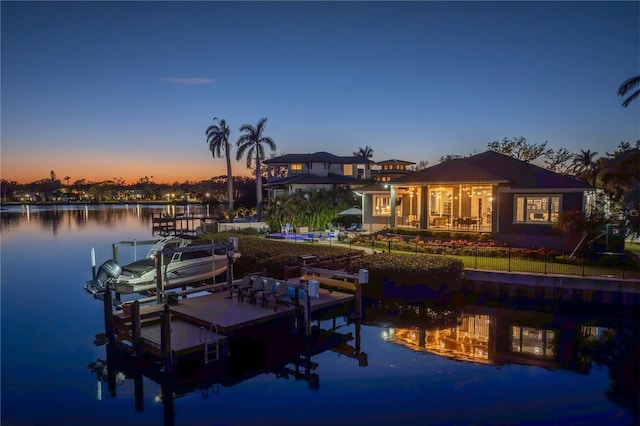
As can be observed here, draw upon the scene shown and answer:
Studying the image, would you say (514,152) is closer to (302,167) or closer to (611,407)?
(302,167)

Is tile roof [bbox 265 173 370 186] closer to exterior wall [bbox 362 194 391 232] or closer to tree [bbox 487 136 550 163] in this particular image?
exterior wall [bbox 362 194 391 232]

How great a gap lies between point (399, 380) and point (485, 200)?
23.2 metres

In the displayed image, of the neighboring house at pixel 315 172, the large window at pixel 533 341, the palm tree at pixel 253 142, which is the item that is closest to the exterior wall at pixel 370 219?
the neighboring house at pixel 315 172

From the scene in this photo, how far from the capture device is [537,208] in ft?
92.5

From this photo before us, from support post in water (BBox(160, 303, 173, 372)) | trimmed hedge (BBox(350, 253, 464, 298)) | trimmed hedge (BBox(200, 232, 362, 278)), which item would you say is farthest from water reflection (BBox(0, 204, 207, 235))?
support post in water (BBox(160, 303, 173, 372))

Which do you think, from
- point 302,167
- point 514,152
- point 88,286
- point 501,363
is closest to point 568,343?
point 501,363

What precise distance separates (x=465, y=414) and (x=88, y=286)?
1959cm

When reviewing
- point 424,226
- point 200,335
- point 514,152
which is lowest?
point 200,335

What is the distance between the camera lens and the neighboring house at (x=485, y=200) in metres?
27.6

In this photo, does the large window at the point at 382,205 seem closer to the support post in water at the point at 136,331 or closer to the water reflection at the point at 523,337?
the water reflection at the point at 523,337

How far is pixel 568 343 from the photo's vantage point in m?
16.5

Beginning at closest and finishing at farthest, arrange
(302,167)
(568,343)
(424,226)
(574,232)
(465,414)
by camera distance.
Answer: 1. (465,414)
2. (568,343)
3. (574,232)
4. (424,226)
5. (302,167)

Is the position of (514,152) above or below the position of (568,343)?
above

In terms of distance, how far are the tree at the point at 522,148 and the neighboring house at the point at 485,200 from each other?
29.5 m
